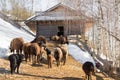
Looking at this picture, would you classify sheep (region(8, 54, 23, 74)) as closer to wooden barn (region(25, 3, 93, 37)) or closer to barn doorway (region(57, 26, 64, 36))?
wooden barn (region(25, 3, 93, 37))

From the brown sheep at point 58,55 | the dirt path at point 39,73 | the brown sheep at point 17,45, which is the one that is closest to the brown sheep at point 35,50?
the dirt path at point 39,73

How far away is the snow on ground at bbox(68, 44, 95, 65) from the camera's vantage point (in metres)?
29.3

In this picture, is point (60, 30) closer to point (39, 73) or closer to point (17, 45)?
point (17, 45)

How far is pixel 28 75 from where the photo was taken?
1823 centimetres

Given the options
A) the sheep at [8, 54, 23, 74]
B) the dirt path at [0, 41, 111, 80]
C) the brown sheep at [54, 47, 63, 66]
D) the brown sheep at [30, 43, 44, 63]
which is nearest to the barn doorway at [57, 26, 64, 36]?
the brown sheep at [54, 47, 63, 66]

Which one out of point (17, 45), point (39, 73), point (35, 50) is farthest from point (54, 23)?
point (39, 73)

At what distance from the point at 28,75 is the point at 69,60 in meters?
9.83

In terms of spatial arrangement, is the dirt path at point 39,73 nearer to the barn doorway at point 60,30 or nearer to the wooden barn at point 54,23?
the wooden barn at point 54,23

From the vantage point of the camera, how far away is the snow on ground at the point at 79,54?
29.3 m

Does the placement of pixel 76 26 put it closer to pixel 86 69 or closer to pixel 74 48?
pixel 74 48

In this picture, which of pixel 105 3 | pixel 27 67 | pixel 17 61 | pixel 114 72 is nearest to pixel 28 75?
pixel 17 61

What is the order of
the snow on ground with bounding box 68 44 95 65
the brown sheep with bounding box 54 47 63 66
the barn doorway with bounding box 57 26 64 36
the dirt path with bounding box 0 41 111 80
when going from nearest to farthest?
the dirt path with bounding box 0 41 111 80 → the brown sheep with bounding box 54 47 63 66 → the snow on ground with bounding box 68 44 95 65 → the barn doorway with bounding box 57 26 64 36

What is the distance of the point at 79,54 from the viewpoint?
31.0 metres

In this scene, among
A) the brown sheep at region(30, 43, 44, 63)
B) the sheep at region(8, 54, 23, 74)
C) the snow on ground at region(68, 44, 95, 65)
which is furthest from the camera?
the snow on ground at region(68, 44, 95, 65)
